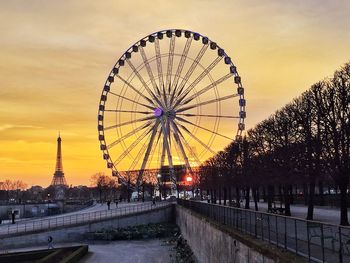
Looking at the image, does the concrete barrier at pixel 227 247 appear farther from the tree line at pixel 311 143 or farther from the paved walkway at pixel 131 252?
the tree line at pixel 311 143

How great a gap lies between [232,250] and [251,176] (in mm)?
48072

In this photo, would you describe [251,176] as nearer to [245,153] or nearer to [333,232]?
[245,153]

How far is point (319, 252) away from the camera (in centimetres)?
1437

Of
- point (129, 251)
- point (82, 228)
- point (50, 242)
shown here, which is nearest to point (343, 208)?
point (129, 251)

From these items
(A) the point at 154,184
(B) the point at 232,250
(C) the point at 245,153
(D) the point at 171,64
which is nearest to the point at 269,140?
(C) the point at 245,153

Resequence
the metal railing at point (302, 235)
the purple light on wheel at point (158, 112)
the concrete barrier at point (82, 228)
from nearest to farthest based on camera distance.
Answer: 1. the metal railing at point (302, 235)
2. the concrete barrier at point (82, 228)
3. the purple light on wheel at point (158, 112)

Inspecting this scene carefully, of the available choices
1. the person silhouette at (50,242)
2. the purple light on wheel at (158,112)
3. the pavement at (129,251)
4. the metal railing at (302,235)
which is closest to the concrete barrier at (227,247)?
the metal railing at (302,235)

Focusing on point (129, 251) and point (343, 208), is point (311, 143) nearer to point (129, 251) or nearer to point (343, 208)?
point (343, 208)

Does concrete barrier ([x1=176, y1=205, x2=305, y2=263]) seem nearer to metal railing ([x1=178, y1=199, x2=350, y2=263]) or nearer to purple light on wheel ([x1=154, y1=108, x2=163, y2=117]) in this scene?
→ metal railing ([x1=178, y1=199, x2=350, y2=263])

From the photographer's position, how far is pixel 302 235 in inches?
618

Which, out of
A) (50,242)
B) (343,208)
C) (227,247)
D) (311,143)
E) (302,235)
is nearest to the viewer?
(302,235)

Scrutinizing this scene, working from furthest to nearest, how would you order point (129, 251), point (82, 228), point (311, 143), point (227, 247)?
point (82, 228) < point (129, 251) < point (311, 143) < point (227, 247)

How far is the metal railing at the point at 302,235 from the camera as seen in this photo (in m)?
13.1

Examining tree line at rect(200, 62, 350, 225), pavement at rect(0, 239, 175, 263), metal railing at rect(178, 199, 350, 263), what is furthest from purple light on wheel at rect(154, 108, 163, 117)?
metal railing at rect(178, 199, 350, 263)
